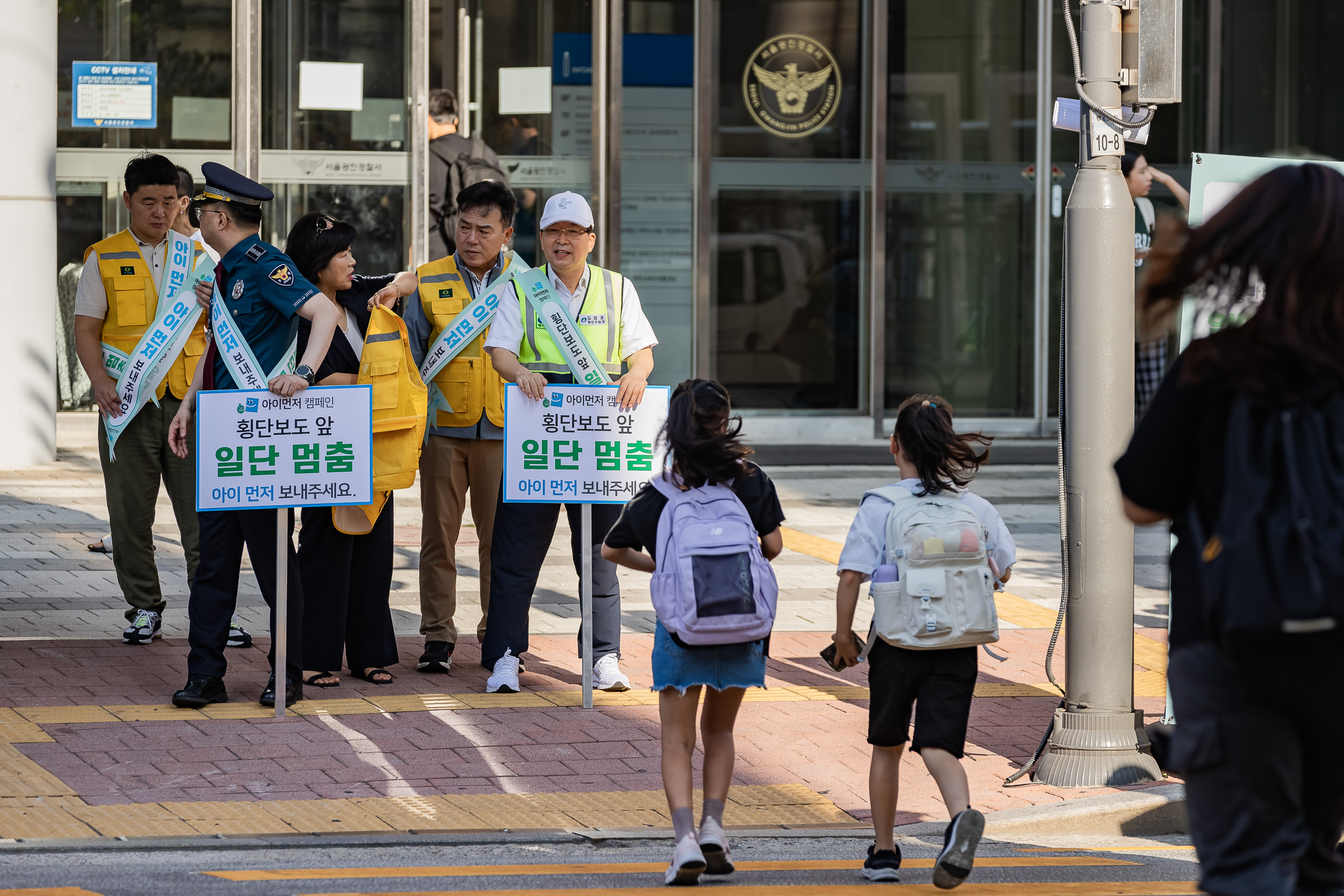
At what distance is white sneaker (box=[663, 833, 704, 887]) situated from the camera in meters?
4.66

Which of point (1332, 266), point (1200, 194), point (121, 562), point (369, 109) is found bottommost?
point (121, 562)

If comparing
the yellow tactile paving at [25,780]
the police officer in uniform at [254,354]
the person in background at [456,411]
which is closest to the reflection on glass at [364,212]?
the person in background at [456,411]

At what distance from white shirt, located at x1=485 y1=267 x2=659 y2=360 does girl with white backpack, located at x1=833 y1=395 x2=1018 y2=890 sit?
7.43 feet

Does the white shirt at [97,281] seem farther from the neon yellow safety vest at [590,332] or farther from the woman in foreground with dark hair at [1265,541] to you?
the woman in foreground with dark hair at [1265,541]

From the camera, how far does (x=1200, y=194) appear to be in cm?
623

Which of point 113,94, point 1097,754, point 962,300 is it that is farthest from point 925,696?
point 962,300

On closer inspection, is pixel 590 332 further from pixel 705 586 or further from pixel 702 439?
pixel 705 586

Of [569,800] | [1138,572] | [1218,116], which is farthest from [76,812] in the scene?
[1218,116]

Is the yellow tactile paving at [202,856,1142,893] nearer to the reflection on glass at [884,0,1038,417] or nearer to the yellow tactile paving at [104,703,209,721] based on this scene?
the yellow tactile paving at [104,703,209,721]

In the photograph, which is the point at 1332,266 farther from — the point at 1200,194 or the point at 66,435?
the point at 66,435

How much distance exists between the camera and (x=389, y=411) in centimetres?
697

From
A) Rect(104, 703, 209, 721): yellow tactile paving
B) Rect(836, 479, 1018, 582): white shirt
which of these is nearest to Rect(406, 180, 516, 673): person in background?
Rect(104, 703, 209, 721): yellow tactile paving

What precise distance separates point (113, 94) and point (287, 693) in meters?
9.67

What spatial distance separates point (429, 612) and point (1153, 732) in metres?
4.71
